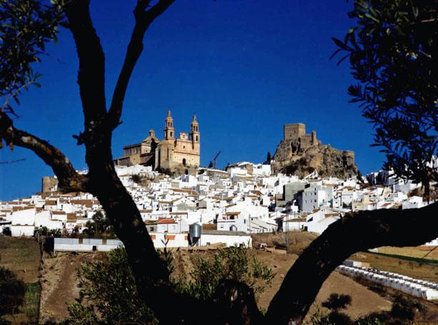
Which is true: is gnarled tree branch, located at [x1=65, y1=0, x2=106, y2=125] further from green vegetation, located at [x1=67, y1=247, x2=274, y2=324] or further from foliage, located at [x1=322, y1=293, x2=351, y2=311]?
foliage, located at [x1=322, y1=293, x2=351, y2=311]

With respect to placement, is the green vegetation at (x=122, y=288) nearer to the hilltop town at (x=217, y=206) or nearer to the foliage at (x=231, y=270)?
the foliage at (x=231, y=270)

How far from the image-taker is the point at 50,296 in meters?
38.8

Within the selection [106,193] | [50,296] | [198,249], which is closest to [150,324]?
[106,193]

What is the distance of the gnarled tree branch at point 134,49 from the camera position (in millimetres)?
4289

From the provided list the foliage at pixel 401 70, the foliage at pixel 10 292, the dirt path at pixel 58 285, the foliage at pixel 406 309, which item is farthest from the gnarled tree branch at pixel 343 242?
the foliage at pixel 10 292

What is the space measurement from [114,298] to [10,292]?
2460 centimetres

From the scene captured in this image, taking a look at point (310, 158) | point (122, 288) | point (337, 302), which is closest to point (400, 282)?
point (337, 302)

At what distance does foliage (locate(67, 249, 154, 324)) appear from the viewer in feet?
43.4

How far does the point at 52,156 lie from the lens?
4.19 meters

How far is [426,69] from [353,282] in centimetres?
3905

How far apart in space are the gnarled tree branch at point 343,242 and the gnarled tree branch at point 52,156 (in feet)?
5.85

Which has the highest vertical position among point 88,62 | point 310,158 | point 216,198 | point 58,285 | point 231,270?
point 310,158

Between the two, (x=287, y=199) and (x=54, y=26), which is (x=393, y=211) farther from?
(x=287, y=199)

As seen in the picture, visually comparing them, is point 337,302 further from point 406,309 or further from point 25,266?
point 25,266
